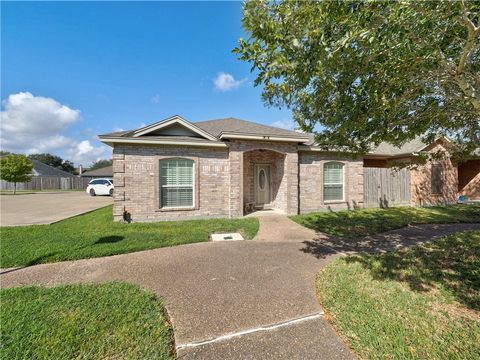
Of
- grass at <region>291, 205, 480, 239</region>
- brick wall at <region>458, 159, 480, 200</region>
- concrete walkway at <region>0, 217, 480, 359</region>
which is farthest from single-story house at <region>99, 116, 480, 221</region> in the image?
brick wall at <region>458, 159, 480, 200</region>

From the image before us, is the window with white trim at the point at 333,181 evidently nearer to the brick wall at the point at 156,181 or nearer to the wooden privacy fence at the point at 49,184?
the brick wall at the point at 156,181

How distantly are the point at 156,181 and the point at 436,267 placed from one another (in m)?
8.79

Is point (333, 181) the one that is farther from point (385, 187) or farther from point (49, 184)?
point (49, 184)

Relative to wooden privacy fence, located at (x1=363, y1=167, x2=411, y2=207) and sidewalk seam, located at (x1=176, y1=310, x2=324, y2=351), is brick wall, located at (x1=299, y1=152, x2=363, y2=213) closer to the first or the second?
wooden privacy fence, located at (x1=363, y1=167, x2=411, y2=207)

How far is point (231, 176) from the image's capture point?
9555 mm

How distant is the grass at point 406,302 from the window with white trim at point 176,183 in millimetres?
6362

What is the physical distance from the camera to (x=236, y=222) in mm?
8805

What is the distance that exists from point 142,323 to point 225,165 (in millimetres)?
7366

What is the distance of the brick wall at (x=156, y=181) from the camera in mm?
8555

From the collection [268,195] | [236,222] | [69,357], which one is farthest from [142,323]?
[268,195]

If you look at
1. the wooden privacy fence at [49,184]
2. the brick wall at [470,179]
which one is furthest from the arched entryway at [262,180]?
the wooden privacy fence at [49,184]

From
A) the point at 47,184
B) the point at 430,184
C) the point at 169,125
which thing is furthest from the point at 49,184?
the point at 430,184

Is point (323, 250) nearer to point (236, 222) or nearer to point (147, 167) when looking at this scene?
point (236, 222)

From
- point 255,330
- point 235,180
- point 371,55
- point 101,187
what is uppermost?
point 371,55
